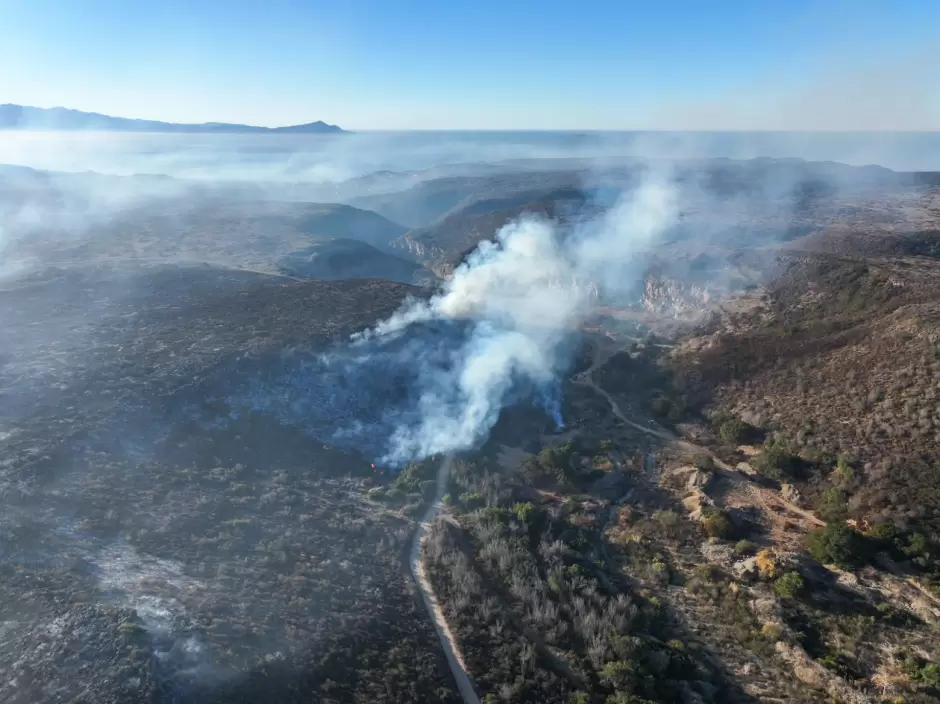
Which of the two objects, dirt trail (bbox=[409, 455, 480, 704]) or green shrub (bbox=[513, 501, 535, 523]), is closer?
dirt trail (bbox=[409, 455, 480, 704])

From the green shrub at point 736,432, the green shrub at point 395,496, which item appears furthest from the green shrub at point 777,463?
the green shrub at point 395,496

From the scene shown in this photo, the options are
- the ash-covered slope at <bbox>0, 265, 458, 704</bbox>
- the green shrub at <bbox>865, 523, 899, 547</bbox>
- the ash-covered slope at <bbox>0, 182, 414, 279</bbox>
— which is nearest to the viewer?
the ash-covered slope at <bbox>0, 265, 458, 704</bbox>

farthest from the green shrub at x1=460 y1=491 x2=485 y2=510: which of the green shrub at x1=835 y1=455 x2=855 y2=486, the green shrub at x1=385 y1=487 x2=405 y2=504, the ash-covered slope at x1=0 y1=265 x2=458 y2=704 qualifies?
the green shrub at x1=835 y1=455 x2=855 y2=486

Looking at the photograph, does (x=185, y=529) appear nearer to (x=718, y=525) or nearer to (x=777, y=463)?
(x=718, y=525)

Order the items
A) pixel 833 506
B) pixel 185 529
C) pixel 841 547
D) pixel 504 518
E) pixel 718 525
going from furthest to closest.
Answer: pixel 504 518 → pixel 833 506 → pixel 718 525 → pixel 185 529 → pixel 841 547

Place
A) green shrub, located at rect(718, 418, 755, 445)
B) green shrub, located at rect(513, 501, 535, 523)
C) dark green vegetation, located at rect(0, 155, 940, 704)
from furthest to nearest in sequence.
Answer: green shrub, located at rect(718, 418, 755, 445)
green shrub, located at rect(513, 501, 535, 523)
dark green vegetation, located at rect(0, 155, 940, 704)

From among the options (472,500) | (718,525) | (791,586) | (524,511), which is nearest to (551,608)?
(524,511)

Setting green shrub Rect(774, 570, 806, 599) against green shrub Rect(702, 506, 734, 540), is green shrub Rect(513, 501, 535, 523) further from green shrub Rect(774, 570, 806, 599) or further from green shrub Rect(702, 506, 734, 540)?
green shrub Rect(774, 570, 806, 599)
